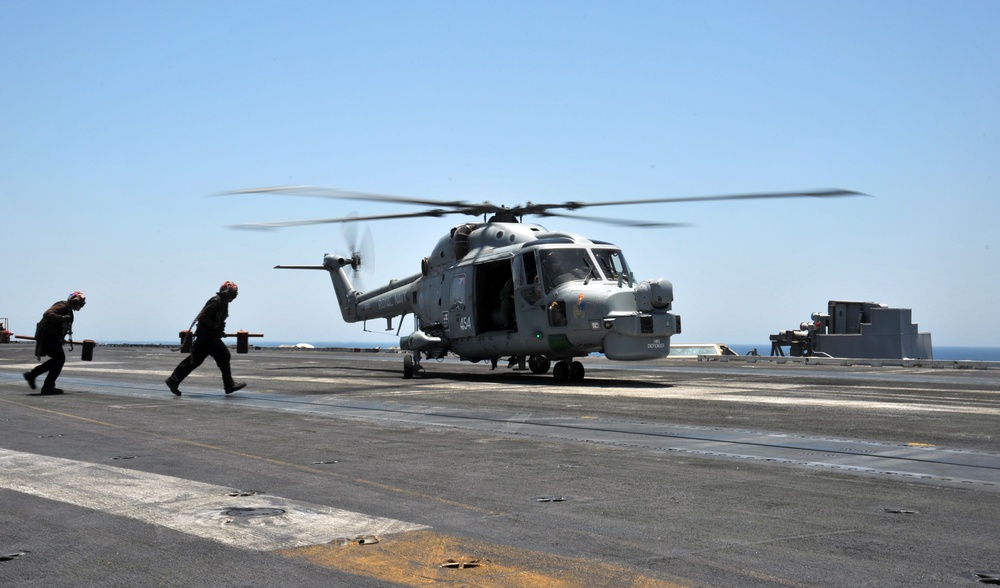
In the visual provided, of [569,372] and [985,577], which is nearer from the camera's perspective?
[985,577]

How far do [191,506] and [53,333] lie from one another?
14.6 meters

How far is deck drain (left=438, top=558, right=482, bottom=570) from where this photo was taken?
16.8 ft

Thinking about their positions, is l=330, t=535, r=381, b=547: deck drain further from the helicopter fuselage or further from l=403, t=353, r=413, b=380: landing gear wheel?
l=403, t=353, r=413, b=380: landing gear wheel

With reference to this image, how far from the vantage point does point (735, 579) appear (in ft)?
16.0

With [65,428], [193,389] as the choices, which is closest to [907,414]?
[65,428]

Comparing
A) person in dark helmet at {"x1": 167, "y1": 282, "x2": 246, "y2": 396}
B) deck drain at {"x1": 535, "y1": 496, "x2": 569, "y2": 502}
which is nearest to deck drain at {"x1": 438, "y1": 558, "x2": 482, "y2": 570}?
deck drain at {"x1": 535, "y1": 496, "x2": 569, "y2": 502}

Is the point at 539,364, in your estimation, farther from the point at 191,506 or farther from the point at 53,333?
the point at 191,506

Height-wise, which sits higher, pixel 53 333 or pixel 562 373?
pixel 53 333

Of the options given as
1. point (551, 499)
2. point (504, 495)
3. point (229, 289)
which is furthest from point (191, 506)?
point (229, 289)

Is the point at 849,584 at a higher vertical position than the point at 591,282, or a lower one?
lower

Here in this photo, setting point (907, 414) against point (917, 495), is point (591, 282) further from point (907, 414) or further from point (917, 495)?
point (917, 495)

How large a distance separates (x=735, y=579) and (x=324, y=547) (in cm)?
234

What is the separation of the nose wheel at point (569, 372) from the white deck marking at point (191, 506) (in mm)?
15569

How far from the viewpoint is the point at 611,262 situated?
23.9 m
